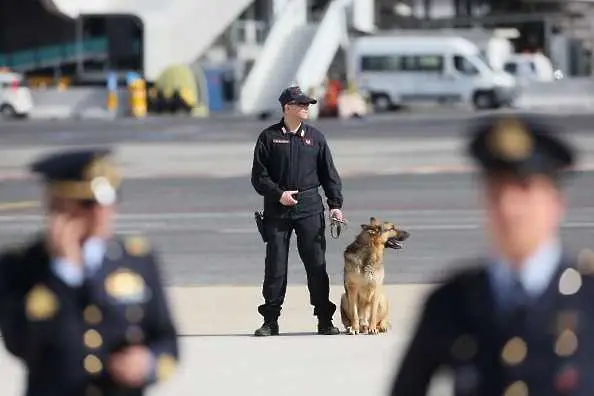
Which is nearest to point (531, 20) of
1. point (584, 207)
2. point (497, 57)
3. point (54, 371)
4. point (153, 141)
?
point (497, 57)

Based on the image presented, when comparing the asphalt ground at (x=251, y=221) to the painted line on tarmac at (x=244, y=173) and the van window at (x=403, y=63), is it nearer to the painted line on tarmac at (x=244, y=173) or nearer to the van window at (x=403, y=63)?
the painted line on tarmac at (x=244, y=173)

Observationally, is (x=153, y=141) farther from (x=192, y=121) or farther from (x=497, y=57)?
(x=497, y=57)

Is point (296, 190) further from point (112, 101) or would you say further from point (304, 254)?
point (112, 101)

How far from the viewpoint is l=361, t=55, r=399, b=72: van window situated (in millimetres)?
51188

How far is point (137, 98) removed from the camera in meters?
53.0

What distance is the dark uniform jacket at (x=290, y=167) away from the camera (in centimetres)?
975

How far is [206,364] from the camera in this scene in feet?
29.2

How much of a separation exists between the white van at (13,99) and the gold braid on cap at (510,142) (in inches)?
1978

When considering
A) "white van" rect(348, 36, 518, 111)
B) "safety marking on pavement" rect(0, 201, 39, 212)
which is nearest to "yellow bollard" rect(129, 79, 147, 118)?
"white van" rect(348, 36, 518, 111)

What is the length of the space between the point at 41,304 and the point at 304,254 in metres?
5.92

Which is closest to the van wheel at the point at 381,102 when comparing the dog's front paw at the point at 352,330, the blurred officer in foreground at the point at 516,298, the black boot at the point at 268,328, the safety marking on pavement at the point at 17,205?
the safety marking on pavement at the point at 17,205

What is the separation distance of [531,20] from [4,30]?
25.7m

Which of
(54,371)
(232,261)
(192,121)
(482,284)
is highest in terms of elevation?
(482,284)

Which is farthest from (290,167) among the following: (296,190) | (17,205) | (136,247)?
(17,205)
